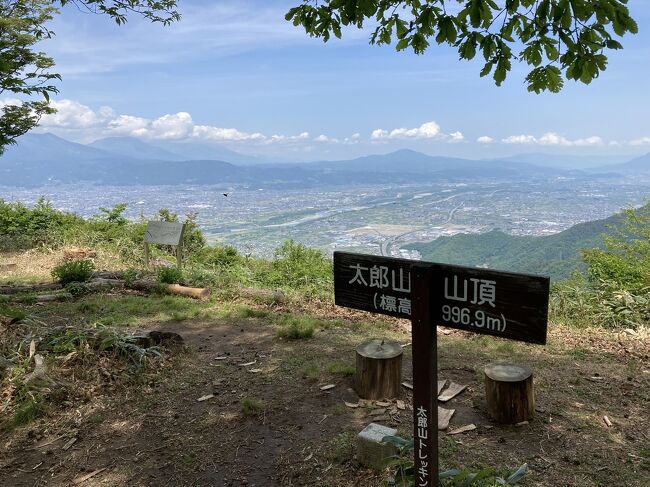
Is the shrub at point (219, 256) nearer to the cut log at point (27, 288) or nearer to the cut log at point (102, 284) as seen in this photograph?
the cut log at point (102, 284)

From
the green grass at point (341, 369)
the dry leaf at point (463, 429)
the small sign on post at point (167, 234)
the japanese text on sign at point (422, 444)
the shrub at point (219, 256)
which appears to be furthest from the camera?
the shrub at point (219, 256)

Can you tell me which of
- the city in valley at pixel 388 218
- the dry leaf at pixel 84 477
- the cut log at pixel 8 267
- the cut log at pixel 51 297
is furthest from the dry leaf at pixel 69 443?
the city in valley at pixel 388 218

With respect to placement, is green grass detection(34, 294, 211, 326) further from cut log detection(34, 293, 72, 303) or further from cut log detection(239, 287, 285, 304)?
cut log detection(239, 287, 285, 304)

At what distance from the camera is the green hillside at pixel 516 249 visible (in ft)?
47.0

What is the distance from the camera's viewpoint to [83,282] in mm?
8734

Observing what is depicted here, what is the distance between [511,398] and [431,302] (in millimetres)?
2017

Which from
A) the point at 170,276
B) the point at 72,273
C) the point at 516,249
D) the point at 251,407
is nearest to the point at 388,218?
the point at 516,249

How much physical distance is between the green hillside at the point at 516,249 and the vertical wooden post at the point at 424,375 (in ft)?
37.3

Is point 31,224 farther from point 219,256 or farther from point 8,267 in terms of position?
point 219,256

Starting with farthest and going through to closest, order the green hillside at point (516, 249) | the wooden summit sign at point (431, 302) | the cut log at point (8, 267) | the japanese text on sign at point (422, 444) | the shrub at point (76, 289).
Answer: the green hillside at point (516, 249) → the cut log at point (8, 267) → the shrub at point (76, 289) → the japanese text on sign at point (422, 444) → the wooden summit sign at point (431, 302)

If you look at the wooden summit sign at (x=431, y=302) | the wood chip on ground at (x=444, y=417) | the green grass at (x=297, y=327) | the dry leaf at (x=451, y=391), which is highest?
the wooden summit sign at (x=431, y=302)

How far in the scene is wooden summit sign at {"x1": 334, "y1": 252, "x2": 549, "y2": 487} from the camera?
1.96 metres

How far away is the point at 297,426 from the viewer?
A: 147 inches

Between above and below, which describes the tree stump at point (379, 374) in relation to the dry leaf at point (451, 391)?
above
